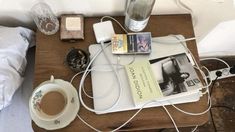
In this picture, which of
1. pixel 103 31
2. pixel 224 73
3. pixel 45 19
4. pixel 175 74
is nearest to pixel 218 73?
pixel 224 73

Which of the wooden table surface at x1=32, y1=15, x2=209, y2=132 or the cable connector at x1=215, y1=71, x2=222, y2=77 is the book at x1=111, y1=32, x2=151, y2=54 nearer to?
the wooden table surface at x1=32, y1=15, x2=209, y2=132

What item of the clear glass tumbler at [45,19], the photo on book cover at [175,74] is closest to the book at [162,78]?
the photo on book cover at [175,74]

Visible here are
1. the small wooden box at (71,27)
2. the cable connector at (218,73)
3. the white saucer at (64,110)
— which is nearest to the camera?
the white saucer at (64,110)

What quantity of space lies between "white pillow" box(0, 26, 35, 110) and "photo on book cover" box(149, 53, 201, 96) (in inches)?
16.3

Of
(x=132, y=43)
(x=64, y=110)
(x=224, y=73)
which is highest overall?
(x=132, y=43)

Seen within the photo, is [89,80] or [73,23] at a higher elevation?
[73,23]

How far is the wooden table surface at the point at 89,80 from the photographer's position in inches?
30.7

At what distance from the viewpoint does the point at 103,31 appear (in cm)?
86

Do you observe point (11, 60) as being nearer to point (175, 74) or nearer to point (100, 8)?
point (100, 8)

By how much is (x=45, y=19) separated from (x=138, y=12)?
0.31 metres

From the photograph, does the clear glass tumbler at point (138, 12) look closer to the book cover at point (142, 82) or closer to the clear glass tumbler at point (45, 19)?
the book cover at point (142, 82)

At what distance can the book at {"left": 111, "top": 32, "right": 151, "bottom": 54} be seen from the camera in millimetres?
822

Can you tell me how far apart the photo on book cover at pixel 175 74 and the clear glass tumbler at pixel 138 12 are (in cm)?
Answer: 12

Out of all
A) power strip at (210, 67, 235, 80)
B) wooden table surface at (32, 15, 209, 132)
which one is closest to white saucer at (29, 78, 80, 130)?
wooden table surface at (32, 15, 209, 132)
